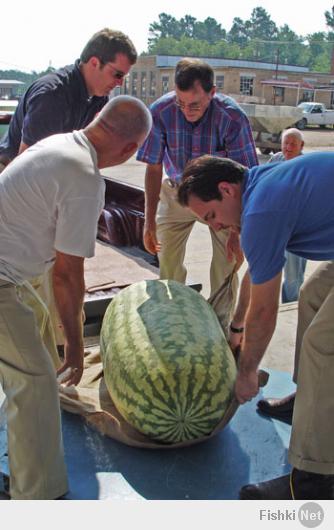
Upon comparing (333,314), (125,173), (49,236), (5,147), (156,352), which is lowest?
(125,173)

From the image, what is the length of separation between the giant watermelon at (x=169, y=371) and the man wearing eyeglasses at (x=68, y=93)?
0.76 metres

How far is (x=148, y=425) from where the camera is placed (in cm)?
298

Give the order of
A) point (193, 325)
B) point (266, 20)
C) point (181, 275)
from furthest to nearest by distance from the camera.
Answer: point (266, 20)
point (181, 275)
point (193, 325)

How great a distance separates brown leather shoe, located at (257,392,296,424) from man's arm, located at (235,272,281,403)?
2.19 ft

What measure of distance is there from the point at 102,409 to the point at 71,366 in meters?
0.41

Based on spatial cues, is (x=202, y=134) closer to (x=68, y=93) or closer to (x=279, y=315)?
(x=68, y=93)

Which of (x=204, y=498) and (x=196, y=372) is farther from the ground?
(x=196, y=372)

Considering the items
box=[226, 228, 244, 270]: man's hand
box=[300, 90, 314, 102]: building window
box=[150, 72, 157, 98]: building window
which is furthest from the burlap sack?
box=[150, 72, 157, 98]: building window

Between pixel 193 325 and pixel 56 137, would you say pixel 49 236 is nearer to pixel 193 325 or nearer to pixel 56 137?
pixel 56 137

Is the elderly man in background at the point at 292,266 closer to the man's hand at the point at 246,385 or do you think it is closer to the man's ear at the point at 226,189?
the man's hand at the point at 246,385

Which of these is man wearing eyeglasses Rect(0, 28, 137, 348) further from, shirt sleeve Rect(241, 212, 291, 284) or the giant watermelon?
shirt sleeve Rect(241, 212, 291, 284)

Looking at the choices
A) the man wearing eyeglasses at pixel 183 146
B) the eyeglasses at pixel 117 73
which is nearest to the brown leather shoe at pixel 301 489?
the man wearing eyeglasses at pixel 183 146

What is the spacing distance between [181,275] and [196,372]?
6.08 ft

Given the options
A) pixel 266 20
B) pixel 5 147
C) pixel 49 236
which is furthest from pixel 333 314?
pixel 266 20
